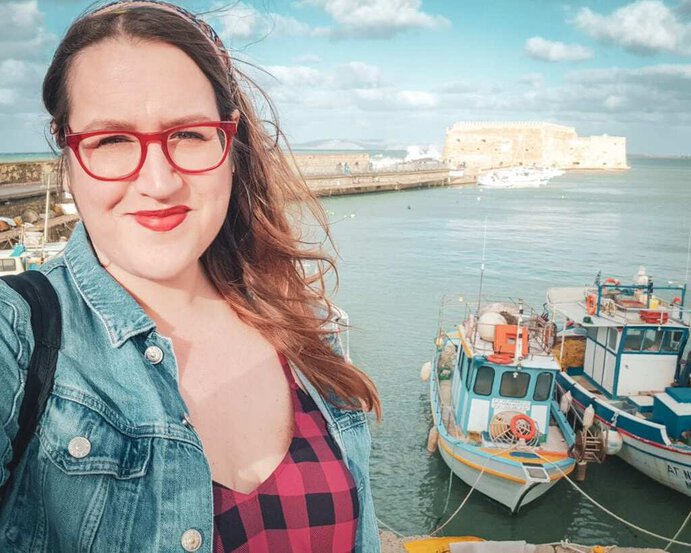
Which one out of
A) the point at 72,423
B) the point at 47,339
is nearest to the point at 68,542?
the point at 72,423

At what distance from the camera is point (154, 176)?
125 centimetres

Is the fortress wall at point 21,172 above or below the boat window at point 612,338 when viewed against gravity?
above

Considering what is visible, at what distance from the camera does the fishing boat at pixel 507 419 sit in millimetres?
9906

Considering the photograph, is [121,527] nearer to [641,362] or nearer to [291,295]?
[291,295]

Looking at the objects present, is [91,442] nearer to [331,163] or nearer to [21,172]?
[21,172]

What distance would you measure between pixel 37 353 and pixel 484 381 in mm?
10085

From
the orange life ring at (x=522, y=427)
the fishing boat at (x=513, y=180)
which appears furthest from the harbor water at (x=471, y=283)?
the fishing boat at (x=513, y=180)

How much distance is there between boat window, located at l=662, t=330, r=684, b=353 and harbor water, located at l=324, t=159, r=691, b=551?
255 centimetres

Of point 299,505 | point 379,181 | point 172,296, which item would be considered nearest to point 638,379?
point 299,505

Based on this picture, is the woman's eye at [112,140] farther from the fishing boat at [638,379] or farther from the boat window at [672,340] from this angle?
the boat window at [672,340]

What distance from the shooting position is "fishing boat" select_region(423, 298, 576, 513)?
991 cm

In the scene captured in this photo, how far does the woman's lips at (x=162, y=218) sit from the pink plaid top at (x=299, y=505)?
1.88ft

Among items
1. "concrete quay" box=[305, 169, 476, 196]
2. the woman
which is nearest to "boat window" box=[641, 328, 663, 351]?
the woman

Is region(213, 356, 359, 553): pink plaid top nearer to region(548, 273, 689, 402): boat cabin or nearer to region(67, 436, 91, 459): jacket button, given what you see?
region(67, 436, 91, 459): jacket button
